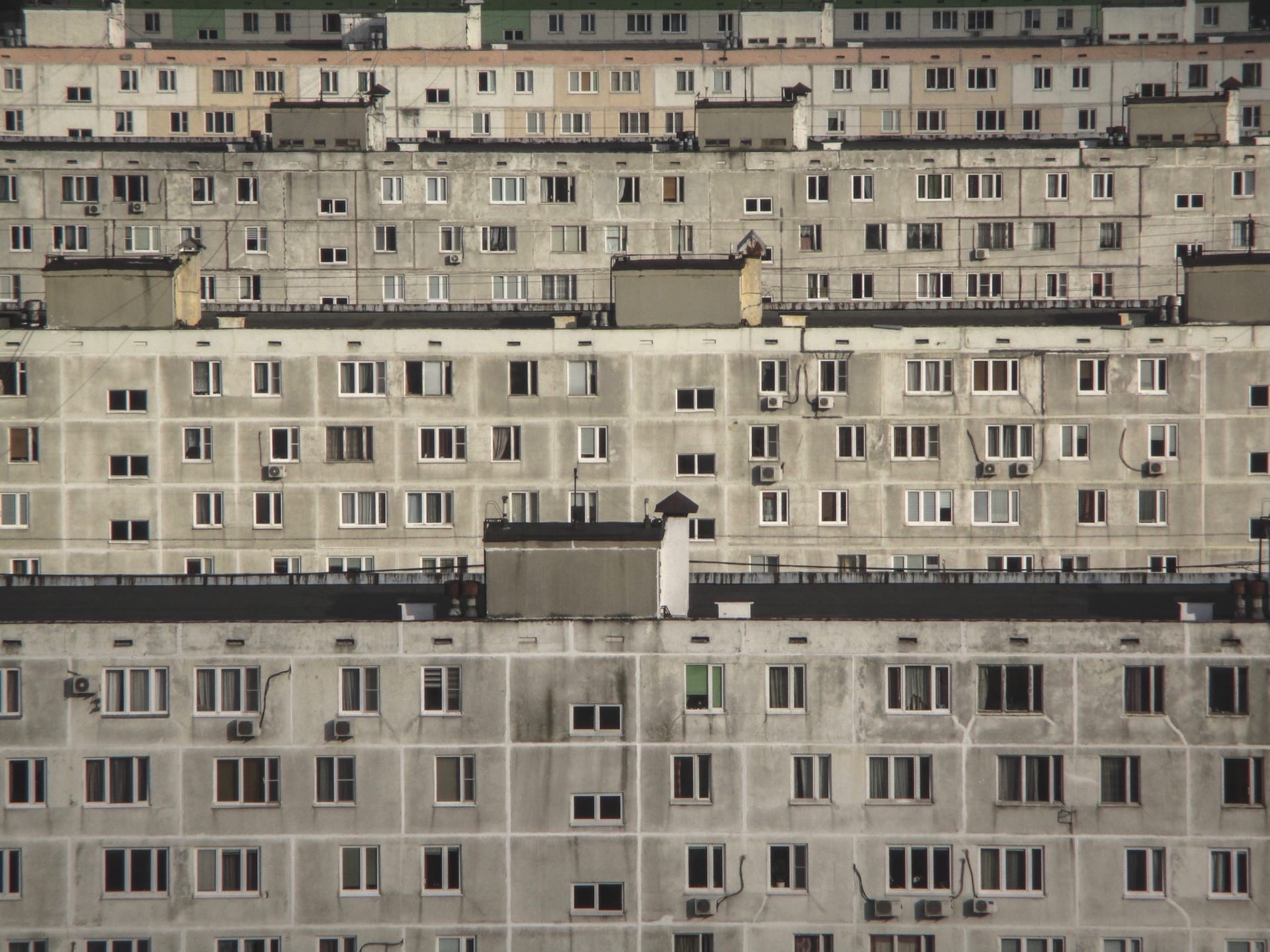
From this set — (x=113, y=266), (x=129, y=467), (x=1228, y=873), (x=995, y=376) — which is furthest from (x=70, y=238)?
(x=1228, y=873)

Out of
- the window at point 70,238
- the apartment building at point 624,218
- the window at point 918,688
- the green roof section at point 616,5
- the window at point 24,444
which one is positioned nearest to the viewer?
the window at point 918,688

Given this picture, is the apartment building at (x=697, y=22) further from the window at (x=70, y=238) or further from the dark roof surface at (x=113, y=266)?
the dark roof surface at (x=113, y=266)

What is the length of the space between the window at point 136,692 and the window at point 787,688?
1210cm

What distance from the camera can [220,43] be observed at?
118312 mm

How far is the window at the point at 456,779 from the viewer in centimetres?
4881

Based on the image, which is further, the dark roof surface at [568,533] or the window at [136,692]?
the dark roof surface at [568,533]

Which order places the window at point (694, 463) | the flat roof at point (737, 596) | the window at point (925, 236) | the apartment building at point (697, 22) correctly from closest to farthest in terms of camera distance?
the flat roof at point (737, 596)
the window at point (694, 463)
the window at point (925, 236)
the apartment building at point (697, 22)

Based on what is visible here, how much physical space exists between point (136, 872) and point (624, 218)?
47888 mm

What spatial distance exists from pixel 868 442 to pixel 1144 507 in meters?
9.34

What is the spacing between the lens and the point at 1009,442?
74.3 m

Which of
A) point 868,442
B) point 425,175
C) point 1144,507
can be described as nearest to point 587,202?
point 425,175

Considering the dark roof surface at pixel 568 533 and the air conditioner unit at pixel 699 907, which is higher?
the dark roof surface at pixel 568 533

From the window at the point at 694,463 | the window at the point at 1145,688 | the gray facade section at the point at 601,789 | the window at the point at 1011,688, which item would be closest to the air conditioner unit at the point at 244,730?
the gray facade section at the point at 601,789

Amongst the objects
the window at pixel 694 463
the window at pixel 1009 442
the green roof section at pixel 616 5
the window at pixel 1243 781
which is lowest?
the window at pixel 1243 781
